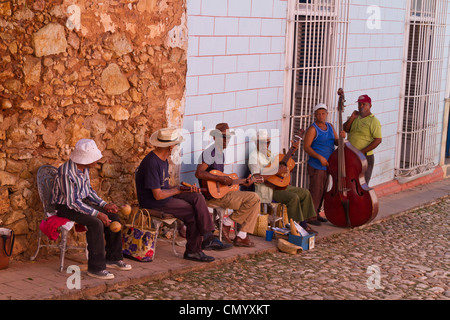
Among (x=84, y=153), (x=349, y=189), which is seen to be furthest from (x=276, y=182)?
(x=84, y=153)

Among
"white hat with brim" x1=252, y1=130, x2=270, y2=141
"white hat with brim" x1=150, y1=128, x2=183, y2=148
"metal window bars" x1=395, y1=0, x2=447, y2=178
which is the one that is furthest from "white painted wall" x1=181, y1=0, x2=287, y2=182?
"metal window bars" x1=395, y1=0, x2=447, y2=178

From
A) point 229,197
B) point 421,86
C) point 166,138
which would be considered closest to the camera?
point 166,138

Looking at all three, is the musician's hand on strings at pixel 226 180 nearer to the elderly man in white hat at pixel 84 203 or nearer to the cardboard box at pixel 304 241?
the cardboard box at pixel 304 241

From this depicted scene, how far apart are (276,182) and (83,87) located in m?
2.80

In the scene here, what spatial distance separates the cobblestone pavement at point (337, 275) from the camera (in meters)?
6.87

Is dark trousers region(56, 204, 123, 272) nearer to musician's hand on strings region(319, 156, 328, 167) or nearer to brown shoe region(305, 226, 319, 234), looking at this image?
brown shoe region(305, 226, 319, 234)

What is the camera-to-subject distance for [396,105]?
1264cm

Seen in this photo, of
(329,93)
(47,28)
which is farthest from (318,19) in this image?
(47,28)

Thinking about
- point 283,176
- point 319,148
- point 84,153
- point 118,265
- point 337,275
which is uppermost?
point 84,153

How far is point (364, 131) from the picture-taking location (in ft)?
34.2

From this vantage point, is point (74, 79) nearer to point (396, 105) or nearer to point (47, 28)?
point (47, 28)

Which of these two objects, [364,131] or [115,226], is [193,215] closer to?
[115,226]

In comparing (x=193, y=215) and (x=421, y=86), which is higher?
(x=421, y=86)

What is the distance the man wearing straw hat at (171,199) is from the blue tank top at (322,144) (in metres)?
2.43
